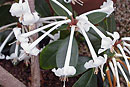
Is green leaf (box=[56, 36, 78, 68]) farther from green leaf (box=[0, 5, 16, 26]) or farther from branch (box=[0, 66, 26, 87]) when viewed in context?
green leaf (box=[0, 5, 16, 26])

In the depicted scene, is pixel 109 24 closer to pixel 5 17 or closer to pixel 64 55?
pixel 64 55

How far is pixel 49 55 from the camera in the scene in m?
0.91

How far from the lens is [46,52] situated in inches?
35.6

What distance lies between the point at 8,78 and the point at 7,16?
1.56 feet

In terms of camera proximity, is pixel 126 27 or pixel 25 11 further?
pixel 126 27

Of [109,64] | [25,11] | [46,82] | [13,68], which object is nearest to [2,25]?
[13,68]

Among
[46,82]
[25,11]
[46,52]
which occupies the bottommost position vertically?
[46,82]

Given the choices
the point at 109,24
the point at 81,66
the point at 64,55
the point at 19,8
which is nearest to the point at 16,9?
the point at 19,8

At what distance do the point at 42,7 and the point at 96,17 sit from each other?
0.34m

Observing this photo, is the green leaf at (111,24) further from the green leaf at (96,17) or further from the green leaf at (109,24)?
the green leaf at (96,17)

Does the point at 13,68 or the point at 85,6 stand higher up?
the point at 85,6

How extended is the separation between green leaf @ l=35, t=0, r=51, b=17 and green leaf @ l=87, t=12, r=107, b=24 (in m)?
0.30

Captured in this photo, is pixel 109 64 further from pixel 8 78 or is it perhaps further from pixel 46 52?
pixel 8 78

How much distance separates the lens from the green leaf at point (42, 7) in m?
1.10
